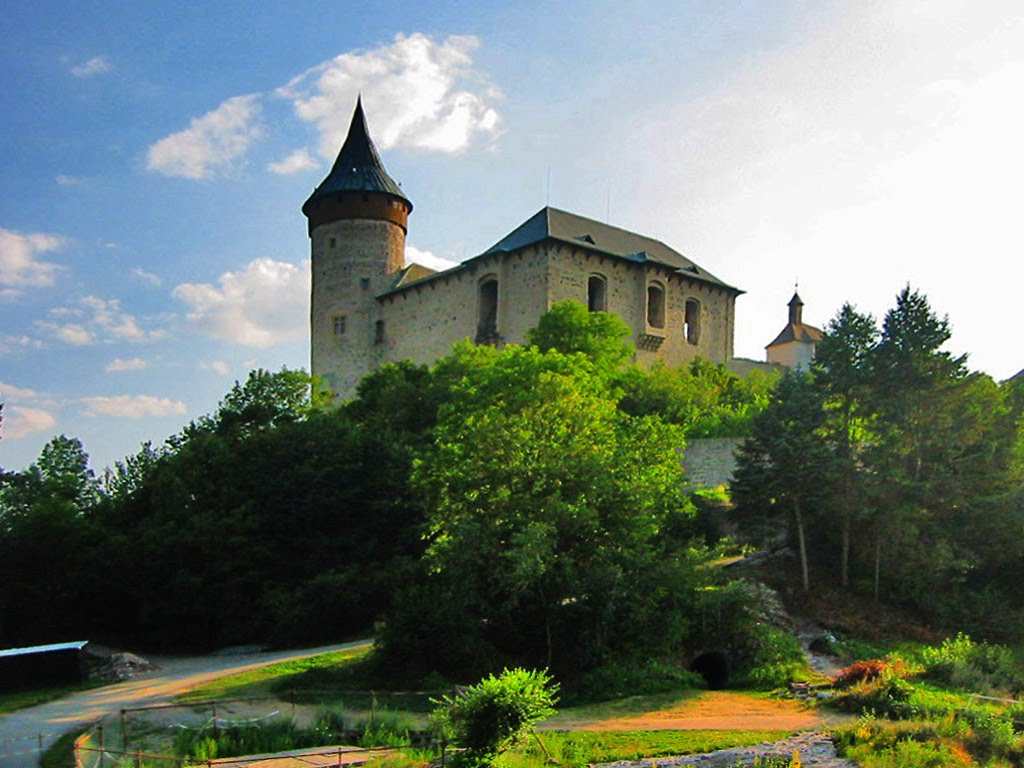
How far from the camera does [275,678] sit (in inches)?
717

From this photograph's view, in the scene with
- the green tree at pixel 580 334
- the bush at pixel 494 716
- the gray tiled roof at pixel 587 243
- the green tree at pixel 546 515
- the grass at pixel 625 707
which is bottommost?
the grass at pixel 625 707

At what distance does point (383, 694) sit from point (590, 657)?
14.8 ft

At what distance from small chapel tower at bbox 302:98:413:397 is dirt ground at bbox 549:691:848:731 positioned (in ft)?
122

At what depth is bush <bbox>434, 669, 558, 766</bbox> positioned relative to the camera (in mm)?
11070

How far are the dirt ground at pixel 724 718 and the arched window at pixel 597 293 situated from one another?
101 ft

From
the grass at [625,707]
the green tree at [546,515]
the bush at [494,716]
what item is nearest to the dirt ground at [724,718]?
the grass at [625,707]

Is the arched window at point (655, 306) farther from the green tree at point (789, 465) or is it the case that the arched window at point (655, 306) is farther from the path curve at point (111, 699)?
the path curve at point (111, 699)

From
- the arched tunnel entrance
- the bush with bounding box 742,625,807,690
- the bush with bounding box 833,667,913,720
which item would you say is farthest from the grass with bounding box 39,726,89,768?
the bush with bounding box 742,625,807,690

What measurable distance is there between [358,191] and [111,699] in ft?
123

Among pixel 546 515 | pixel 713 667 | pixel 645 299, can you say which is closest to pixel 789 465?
pixel 713 667

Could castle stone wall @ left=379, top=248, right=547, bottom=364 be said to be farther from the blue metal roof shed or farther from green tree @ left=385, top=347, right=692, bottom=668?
the blue metal roof shed

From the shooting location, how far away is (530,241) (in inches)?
1763

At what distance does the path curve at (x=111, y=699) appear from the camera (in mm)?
13391

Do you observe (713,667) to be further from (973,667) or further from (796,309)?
(796,309)
